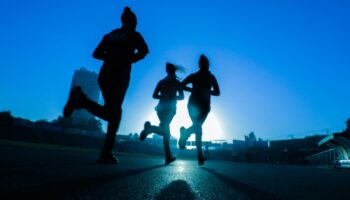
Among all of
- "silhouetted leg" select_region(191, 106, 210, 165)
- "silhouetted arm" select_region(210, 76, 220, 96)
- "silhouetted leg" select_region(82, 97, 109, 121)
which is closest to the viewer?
"silhouetted leg" select_region(82, 97, 109, 121)

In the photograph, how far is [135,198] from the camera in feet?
4.49

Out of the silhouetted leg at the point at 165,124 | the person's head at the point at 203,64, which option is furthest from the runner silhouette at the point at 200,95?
the silhouetted leg at the point at 165,124

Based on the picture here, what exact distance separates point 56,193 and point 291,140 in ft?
234

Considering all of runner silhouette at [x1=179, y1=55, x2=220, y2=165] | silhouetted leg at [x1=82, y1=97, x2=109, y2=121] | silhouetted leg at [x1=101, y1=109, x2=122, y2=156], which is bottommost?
silhouetted leg at [x1=101, y1=109, x2=122, y2=156]

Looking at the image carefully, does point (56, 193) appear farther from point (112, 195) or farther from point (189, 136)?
point (189, 136)

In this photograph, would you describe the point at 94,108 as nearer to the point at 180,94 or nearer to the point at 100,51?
the point at 100,51

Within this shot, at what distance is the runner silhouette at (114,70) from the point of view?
12.7ft

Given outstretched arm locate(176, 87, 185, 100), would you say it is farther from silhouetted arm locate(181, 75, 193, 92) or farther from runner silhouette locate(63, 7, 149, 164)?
runner silhouette locate(63, 7, 149, 164)

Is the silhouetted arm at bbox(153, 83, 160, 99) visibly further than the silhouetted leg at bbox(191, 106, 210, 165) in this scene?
Yes

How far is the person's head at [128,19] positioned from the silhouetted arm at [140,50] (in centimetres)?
20

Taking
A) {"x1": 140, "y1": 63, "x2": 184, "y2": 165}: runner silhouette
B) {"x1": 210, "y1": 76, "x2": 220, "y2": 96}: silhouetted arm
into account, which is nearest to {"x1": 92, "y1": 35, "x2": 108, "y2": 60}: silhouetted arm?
{"x1": 140, "y1": 63, "x2": 184, "y2": 165}: runner silhouette

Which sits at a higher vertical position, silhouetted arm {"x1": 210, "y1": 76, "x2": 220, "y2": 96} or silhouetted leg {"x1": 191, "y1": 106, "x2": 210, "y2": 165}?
silhouetted arm {"x1": 210, "y1": 76, "x2": 220, "y2": 96}

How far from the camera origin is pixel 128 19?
13.9 ft

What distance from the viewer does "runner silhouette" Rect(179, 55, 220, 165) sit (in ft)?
19.4
